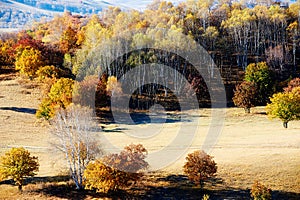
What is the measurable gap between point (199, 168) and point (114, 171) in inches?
342

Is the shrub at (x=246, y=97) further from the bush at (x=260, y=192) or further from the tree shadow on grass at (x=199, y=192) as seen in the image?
the bush at (x=260, y=192)

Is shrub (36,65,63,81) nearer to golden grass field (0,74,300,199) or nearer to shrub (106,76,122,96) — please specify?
golden grass field (0,74,300,199)

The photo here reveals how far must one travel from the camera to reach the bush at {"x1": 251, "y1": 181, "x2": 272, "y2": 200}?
3291 centimetres

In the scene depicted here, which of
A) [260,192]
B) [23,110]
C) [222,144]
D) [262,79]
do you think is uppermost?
[262,79]

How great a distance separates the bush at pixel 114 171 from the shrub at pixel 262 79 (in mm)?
44483

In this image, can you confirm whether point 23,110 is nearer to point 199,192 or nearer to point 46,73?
point 46,73

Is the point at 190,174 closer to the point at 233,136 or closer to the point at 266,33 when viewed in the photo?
the point at 233,136

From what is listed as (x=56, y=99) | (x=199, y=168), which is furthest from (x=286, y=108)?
(x=56, y=99)

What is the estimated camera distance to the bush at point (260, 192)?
32906 millimetres

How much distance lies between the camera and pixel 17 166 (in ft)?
123

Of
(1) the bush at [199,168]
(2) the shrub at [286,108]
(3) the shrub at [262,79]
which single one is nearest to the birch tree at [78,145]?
(1) the bush at [199,168]

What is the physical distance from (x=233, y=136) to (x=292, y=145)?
10363mm

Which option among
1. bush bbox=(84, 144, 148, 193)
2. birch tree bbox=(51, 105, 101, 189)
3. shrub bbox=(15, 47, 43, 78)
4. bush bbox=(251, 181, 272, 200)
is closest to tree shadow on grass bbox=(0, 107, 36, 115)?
shrub bbox=(15, 47, 43, 78)

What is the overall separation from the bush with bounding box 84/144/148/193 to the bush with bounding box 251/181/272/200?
11125mm
